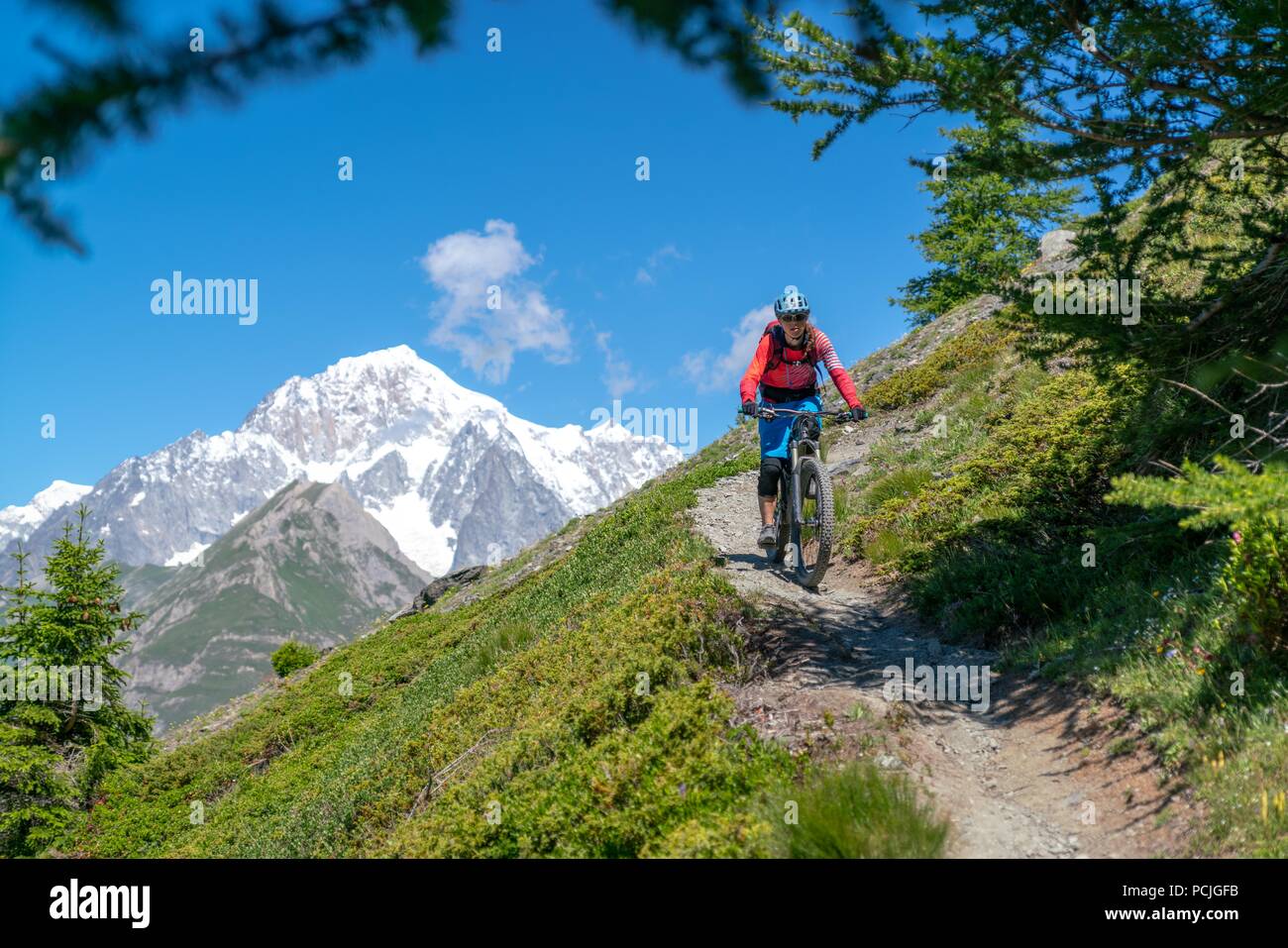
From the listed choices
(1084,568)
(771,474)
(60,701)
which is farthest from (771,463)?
(60,701)

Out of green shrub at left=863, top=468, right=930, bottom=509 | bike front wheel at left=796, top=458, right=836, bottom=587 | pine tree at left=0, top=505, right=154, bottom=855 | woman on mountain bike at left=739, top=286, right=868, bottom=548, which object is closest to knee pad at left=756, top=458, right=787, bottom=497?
woman on mountain bike at left=739, top=286, right=868, bottom=548

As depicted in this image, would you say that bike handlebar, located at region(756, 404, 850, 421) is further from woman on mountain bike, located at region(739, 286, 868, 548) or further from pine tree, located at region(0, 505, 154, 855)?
pine tree, located at region(0, 505, 154, 855)

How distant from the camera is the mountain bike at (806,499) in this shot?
9375 mm

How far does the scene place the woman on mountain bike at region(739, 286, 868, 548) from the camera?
973cm

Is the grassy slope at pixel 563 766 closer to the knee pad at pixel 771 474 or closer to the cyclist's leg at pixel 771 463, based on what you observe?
the cyclist's leg at pixel 771 463

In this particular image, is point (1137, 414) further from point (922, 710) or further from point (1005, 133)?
point (922, 710)

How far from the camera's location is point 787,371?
33.2 ft

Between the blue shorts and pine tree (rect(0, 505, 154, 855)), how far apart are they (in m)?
16.6

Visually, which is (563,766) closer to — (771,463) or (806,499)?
(806,499)

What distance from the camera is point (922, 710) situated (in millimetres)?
6020
